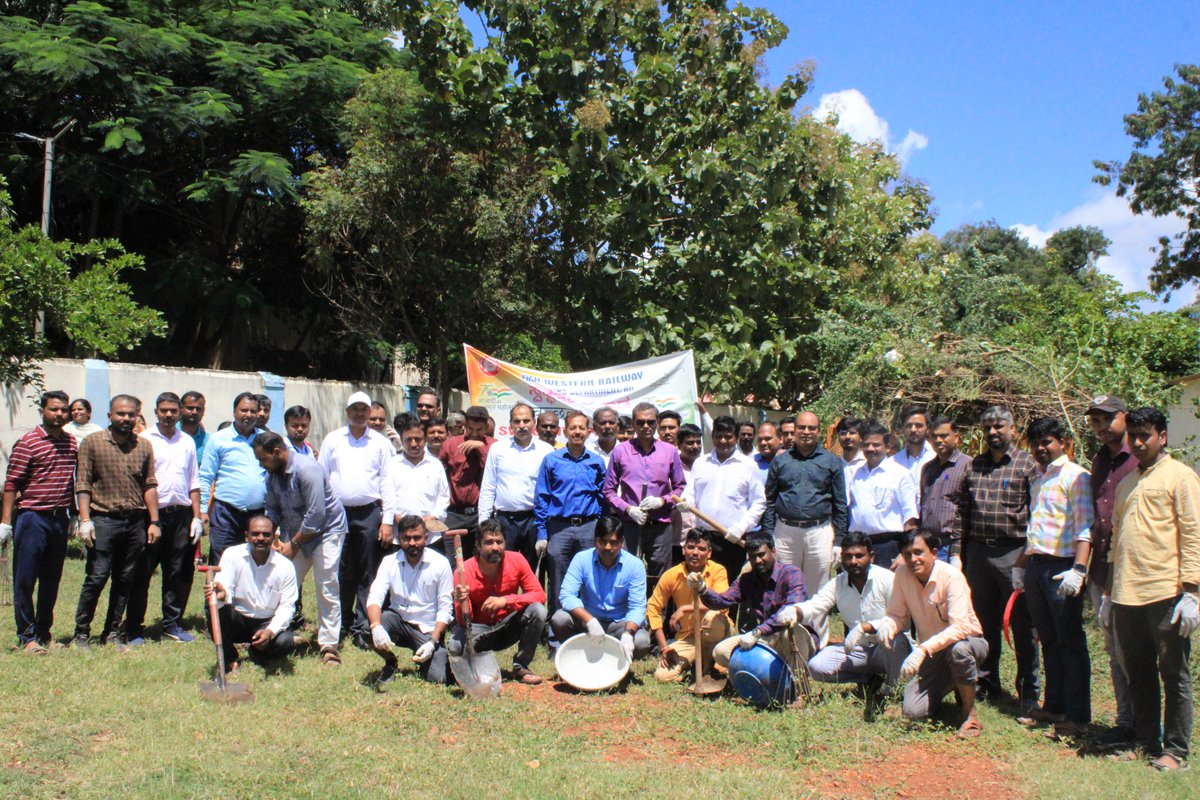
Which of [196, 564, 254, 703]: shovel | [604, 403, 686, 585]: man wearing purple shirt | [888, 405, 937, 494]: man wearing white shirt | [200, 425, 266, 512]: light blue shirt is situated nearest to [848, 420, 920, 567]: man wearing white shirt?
[888, 405, 937, 494]: man wearing white shirt

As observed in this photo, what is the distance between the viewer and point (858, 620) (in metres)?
6.71

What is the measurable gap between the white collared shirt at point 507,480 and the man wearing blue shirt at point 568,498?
190 millimetres

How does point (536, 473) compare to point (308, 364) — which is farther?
point (308, 364)

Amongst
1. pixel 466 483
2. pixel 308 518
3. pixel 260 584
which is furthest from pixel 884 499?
pixel 260 584

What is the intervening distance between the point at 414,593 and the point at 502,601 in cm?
62

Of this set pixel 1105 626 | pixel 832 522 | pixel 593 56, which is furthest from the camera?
pixel 593 56

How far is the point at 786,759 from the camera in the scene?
18.1 ft

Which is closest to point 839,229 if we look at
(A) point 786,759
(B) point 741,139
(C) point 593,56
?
(B) point 741,139

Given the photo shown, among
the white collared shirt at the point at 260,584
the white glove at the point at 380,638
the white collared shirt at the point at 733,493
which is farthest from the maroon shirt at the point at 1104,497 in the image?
the white collared shirt at the point at 260,584

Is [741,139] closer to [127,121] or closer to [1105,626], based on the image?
[1105,626]

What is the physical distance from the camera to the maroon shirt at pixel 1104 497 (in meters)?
5.95

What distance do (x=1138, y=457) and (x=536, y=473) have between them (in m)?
4.33

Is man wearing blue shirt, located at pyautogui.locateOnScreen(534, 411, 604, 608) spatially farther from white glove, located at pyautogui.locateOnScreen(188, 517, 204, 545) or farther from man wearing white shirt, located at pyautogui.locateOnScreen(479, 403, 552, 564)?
white glove, located at pyautogui.locateOnScreen(188, 517, 204, 545)

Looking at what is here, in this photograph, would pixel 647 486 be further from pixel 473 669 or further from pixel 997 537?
pixel 997 537
